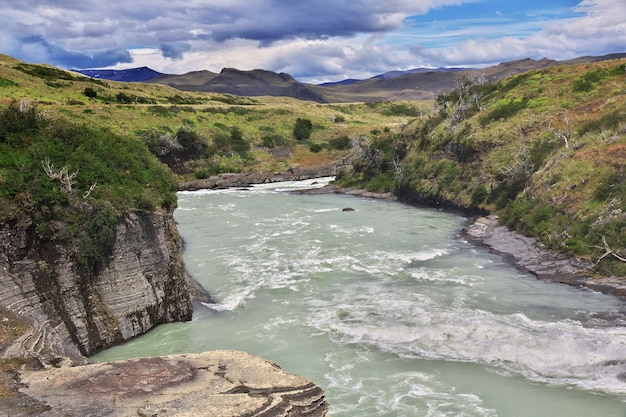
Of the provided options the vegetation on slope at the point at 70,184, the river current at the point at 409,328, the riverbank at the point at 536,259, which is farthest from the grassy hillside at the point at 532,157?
the vegetation on slope at the point at 70,184

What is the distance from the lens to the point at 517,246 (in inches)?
1419

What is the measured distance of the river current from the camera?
16.6 meters

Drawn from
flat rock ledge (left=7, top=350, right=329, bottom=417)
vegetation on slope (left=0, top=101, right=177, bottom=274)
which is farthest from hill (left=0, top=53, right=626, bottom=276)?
flat rock ledge (left=7, top=350, right=329, bottom=417)

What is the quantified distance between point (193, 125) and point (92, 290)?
81025 mm

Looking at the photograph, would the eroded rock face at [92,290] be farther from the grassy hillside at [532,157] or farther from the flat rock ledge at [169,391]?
the grassy hillside at [532,157]

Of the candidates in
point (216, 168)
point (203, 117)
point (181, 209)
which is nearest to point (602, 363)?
point (181, 209)

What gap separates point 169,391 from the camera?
10352 mm

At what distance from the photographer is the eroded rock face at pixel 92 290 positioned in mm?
16750

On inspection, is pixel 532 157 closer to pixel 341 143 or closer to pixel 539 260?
pixel 539 260

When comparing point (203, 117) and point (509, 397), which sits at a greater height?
point (203, 117)

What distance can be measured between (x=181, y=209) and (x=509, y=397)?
46936 mm

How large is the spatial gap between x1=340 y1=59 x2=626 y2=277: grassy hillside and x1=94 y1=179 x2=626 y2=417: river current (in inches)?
242

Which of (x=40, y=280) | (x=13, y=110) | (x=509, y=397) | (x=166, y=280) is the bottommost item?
(x=509, y=397)

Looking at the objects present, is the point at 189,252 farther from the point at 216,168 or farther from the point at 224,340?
the point at 216,168
